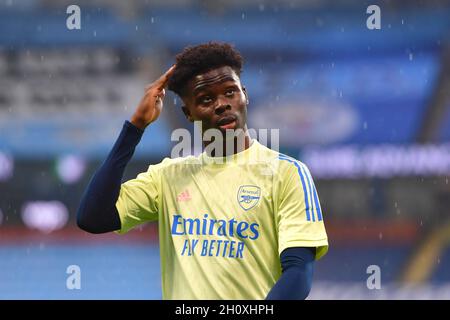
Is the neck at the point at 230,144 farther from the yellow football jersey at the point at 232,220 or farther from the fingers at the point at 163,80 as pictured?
the fingers at the point at 163,80

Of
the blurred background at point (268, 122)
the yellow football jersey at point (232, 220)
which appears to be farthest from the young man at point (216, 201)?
the blurred background at point (268, 122)

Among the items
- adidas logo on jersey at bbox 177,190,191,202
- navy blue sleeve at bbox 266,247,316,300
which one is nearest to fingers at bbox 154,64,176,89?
adidas logo on jersey at bbox 177,190,191,202

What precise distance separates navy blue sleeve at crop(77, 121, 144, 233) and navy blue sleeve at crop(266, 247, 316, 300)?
0.73 meters

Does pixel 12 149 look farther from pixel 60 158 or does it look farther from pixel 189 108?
pixel 189 108

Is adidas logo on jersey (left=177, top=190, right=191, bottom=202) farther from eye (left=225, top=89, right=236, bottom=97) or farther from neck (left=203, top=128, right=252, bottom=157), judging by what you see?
eye (left=225, top=89, right=236, bottom=97)

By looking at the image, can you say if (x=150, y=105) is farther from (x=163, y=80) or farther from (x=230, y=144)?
(x=230, y=144)

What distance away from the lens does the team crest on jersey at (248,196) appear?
3637mm

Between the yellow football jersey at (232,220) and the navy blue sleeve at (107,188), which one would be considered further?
the navy blue sleeve at (107,188)

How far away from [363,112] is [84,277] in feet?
10.6

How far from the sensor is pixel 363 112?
941cm

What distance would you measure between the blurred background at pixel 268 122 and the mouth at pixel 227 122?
5518 millimetres

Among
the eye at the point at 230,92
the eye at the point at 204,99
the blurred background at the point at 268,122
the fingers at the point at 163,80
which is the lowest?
the blurred background at the point at 268,122

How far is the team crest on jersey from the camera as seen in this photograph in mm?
3637
